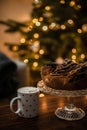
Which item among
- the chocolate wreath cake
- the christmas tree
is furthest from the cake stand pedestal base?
the christmas tree

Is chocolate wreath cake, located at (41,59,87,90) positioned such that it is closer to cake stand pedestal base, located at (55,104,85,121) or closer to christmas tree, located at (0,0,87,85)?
cake stand pedestal base, located at (55,104,85,121)

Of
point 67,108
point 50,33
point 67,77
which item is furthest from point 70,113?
point 50,33

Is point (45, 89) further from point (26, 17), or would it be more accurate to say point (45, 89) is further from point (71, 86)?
point (26, 17)

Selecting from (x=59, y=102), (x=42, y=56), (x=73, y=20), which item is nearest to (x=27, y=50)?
(x=42, y=56)

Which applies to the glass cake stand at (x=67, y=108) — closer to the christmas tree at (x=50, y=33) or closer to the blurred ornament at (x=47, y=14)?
the christmas tree at (x=50, y=33)

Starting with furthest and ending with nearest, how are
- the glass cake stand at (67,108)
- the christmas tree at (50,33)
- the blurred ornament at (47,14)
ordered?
the blurred ornament at (47,14), the christmas tree at (50,33), the glass cake stand at (67,108)

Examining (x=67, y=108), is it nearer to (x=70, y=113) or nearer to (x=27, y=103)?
(x=70, y=113)

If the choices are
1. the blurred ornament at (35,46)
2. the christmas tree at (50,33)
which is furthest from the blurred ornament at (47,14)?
Result: the blurred ornament at (35,46)
